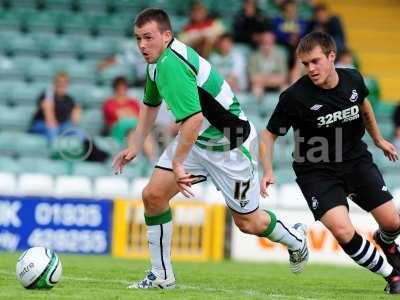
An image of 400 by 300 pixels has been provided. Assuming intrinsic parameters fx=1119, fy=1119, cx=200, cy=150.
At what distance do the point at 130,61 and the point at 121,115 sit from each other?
168cm

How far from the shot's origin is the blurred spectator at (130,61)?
17.3 m

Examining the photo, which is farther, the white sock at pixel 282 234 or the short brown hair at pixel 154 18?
the white sock at pixel 282 234

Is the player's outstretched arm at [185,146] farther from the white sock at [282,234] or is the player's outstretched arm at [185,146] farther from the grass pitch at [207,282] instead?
the white sock at [282,234]

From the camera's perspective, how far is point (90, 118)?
1655 cm

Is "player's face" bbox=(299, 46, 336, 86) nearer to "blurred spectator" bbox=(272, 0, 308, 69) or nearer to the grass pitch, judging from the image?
the grass pitch

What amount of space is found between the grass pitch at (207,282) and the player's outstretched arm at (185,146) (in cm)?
84

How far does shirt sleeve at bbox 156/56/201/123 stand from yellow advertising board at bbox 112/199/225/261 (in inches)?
253

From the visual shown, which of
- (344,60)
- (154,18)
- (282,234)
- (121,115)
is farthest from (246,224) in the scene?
(344,60)

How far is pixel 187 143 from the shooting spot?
8102 millimetres

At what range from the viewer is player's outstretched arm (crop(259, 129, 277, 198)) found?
8938mm

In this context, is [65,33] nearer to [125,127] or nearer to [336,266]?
[125,127]

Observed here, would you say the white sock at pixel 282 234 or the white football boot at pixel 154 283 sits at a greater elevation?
the white sock at pixel 282 234

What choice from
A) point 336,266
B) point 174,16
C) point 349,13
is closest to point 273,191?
point 336,266

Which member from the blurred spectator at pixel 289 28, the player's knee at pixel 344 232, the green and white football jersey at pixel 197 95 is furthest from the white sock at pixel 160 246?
the blurred spectator at pixel 289 28
